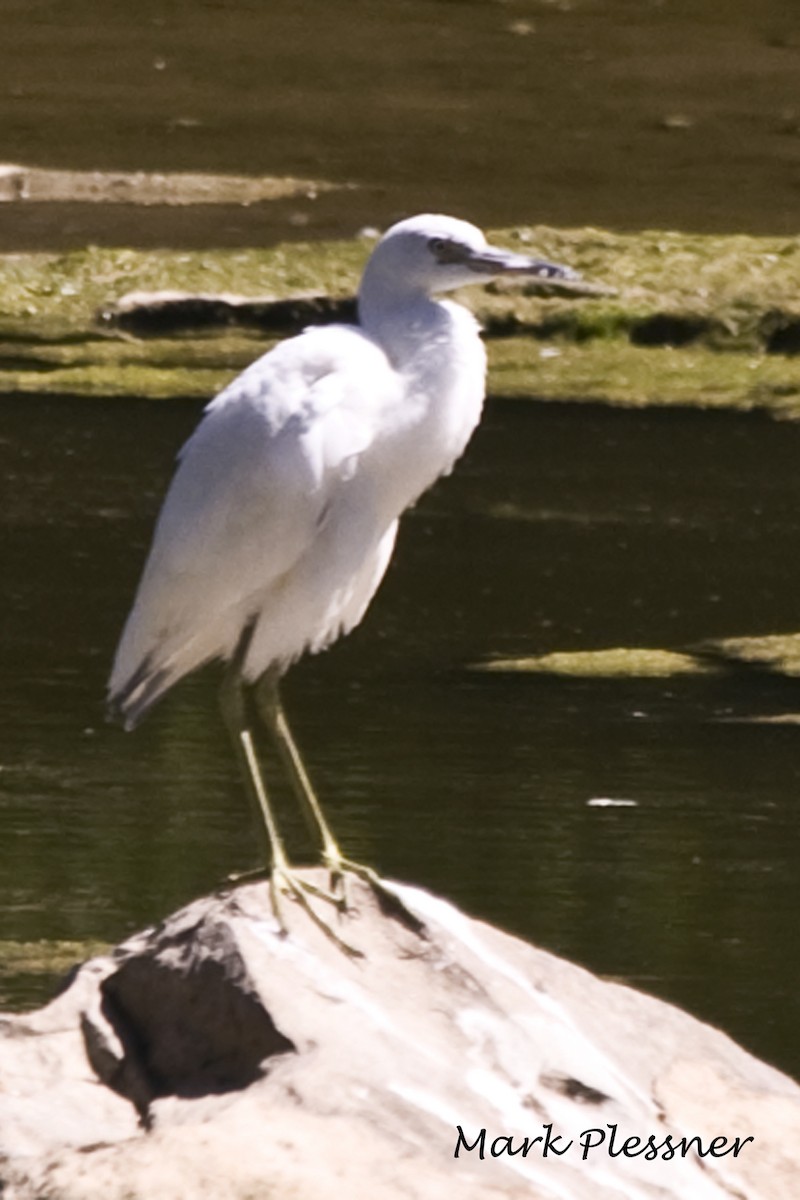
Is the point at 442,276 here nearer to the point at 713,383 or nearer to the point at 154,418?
the point at 154,418

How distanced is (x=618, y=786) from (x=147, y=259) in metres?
5.61

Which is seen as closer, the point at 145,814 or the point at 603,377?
the point at 145,814

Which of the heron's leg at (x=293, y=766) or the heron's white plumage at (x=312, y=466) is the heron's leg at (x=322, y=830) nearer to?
the heron's leg at (x=293, y=766)

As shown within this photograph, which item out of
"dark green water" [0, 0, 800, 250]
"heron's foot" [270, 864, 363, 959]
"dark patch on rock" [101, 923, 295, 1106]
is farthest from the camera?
"dark green water" [0, 0, 800, 250]

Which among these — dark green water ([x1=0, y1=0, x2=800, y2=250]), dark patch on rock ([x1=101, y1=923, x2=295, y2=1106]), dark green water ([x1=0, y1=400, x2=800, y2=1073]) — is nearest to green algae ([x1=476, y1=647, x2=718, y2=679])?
dark green water ([x1=0, y1=400, x2=800, y2=1073])

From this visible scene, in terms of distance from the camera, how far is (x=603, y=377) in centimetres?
1125

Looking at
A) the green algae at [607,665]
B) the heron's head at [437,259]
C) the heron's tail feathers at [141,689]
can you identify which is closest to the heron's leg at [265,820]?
the heron's tail feathers at [141,689]

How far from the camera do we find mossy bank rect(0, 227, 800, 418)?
1114cm

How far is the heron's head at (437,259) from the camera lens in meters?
4.76

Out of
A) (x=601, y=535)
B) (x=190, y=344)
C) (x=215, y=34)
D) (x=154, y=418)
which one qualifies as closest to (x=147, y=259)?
(x=190, y=344)

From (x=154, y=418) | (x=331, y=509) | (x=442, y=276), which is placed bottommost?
(x=154, y=418)

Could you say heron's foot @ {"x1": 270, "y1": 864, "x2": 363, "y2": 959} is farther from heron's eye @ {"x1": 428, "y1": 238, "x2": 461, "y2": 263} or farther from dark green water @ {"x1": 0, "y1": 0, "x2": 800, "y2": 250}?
dark green water @ {"x1": 0, "y1": 0, "x2": 800, "y2": 250}

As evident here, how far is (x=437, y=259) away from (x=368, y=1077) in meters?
1.42

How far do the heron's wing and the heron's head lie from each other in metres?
0.12
